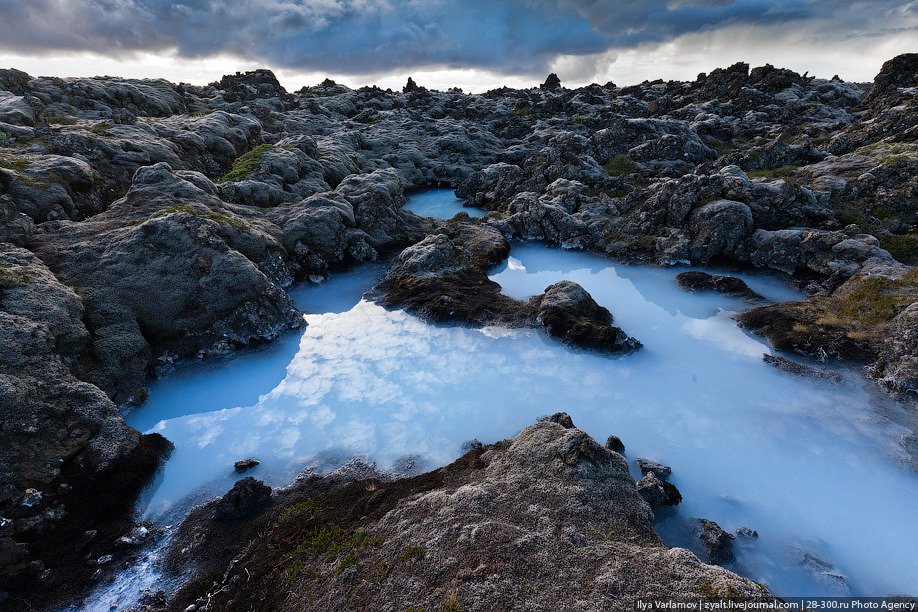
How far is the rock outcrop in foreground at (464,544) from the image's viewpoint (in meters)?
11.3

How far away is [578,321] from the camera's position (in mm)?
30094

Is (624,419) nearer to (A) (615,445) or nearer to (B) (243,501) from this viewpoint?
(A) (615,445)

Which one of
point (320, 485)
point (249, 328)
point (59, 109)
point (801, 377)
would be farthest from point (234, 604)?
point (59, 109)

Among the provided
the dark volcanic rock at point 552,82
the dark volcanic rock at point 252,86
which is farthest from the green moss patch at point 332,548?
the dark volcanic rock at point 552,82

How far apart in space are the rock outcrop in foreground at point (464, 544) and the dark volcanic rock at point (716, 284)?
26986 millimetres

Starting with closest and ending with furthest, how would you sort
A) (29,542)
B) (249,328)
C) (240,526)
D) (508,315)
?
1. (29,542)
2. (240,526)
3. (249,328)
4. (508,315)

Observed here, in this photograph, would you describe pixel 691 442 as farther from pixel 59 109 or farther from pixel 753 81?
pixel 753 81

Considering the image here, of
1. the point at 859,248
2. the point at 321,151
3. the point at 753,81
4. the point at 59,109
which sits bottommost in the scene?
the point at 859,248

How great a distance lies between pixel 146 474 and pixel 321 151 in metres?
58.9

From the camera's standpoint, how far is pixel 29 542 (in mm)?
15820

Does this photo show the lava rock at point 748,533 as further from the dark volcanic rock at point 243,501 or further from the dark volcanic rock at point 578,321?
the dark volcanic rock at point 243,501

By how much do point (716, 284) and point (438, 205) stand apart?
47.5 metres

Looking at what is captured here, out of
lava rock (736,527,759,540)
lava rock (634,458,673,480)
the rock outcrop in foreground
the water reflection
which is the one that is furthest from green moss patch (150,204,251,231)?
lava rock (736,527,759,540)

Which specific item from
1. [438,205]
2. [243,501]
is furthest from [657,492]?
[438,205]
